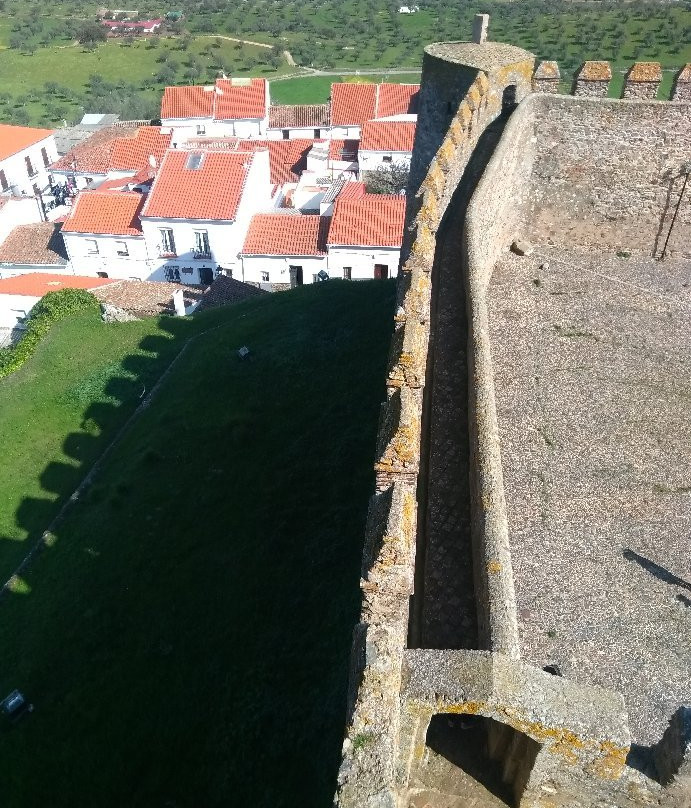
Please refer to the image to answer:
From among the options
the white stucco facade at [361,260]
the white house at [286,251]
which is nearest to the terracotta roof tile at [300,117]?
the white house at [286,251]

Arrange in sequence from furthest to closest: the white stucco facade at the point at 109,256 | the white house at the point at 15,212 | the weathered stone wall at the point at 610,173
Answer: the white house at the point at 15,212
the white stucco facade at the point at 109,256
the weathered stone wall at the point at 610,173

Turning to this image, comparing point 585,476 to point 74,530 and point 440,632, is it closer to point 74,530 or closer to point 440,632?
point 440,632

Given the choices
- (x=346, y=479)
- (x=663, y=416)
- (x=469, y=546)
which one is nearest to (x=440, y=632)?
(x=469, y=546)

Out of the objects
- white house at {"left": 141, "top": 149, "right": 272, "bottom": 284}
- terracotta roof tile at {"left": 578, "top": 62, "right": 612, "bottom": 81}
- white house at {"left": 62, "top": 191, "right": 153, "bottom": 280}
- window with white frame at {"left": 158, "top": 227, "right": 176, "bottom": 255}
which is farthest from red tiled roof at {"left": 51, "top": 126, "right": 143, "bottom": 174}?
terracotta roof tile at {"left": 578, "top": 62, "right": 612, "bottom": 81}

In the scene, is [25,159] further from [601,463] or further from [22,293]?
[601,463]

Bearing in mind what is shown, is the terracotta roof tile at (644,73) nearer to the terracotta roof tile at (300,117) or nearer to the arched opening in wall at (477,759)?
the arched opening in wall at (477,759)
